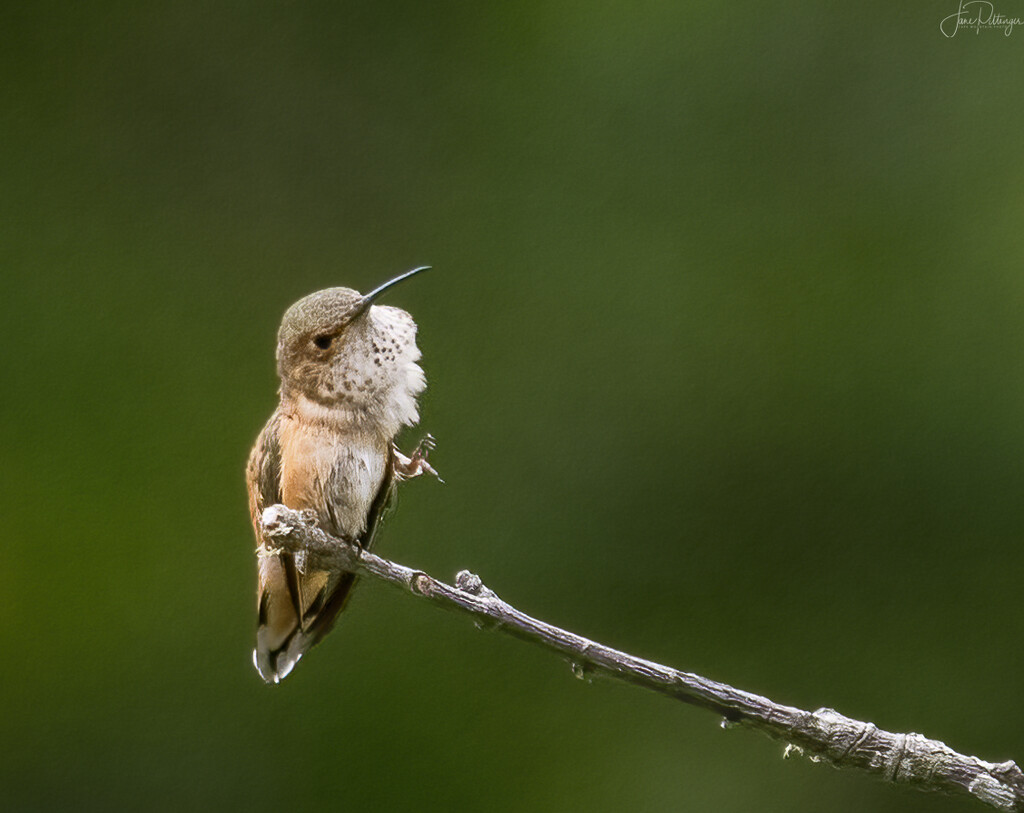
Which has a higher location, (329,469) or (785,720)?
(329,469)

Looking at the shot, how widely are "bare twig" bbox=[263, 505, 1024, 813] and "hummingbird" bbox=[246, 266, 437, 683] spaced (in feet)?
1.03

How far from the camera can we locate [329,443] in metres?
1.43

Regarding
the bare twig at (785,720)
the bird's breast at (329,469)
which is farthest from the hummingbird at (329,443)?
the bare twig at (785,720)

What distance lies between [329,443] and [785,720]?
670 millimetres

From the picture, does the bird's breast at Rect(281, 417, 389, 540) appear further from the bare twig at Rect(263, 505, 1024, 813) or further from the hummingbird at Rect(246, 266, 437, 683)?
the bare twig at Rect(263, 505, 1024, 813)

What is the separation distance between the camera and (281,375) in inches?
56.0

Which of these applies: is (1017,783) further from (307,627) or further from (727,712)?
(307,627)

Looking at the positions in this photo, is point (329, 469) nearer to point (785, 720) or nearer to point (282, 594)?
point (282, 594)

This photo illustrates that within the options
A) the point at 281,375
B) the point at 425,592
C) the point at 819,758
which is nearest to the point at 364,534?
the point at 281,375

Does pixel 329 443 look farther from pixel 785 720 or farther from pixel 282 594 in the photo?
pixel 785 720

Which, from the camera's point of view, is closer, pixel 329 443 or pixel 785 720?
pixel 785 720

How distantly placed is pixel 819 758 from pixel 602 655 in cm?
24

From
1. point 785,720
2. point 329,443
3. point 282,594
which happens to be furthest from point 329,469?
point 785,720

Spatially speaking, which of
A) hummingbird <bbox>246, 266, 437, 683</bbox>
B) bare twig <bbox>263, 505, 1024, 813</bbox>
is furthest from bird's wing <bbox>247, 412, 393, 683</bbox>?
bare twig <bbox>263, 505, 1024, 813</bbox>
